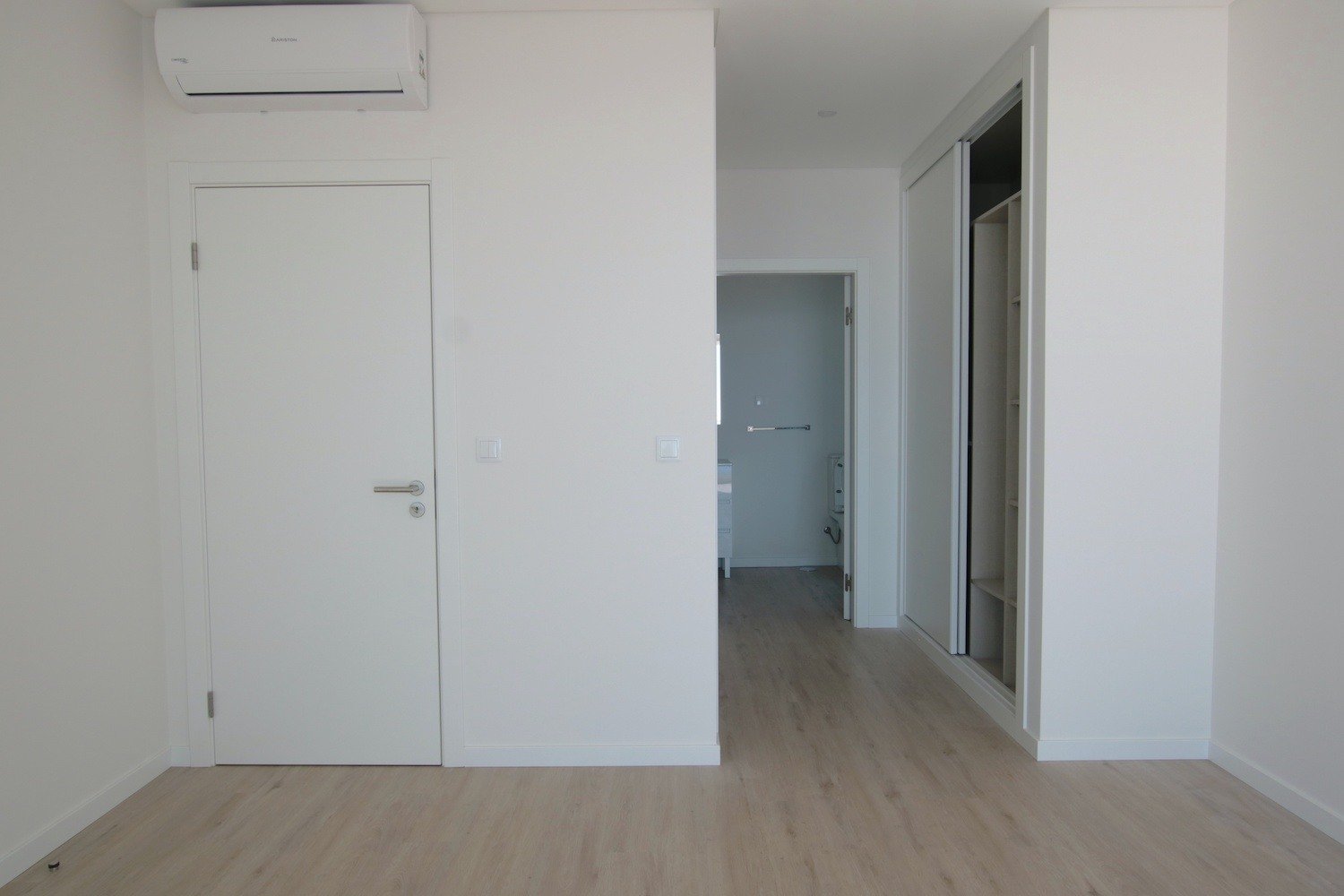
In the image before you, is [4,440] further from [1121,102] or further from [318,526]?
[1121,102]

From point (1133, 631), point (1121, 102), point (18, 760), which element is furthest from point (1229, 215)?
point (18, 760)

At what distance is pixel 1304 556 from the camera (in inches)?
92.4

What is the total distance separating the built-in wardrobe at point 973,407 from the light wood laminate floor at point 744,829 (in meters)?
0.67

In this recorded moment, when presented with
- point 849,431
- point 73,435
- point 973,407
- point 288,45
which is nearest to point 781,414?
point 849,431

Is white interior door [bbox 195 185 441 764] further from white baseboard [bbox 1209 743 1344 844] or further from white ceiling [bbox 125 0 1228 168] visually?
white baseboard [bbox 1209 743 1344 844]

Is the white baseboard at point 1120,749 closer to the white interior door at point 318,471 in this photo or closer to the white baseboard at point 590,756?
the white baseboard at point 590,756

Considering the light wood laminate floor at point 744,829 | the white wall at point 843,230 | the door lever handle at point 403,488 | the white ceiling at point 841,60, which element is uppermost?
the white ceiling at point 841,60

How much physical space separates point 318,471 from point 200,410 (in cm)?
44

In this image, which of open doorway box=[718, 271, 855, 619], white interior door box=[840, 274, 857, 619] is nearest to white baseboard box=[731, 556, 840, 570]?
open doorway box=[718, 271, 855, 619]

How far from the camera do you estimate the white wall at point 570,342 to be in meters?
2.64

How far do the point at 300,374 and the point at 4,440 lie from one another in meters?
0.80

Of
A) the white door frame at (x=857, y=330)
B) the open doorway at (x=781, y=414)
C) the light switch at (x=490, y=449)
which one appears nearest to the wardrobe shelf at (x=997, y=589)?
the white door frame at (x=857, y=330)

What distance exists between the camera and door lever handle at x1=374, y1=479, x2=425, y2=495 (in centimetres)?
268

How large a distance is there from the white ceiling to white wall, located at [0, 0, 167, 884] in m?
0.46
